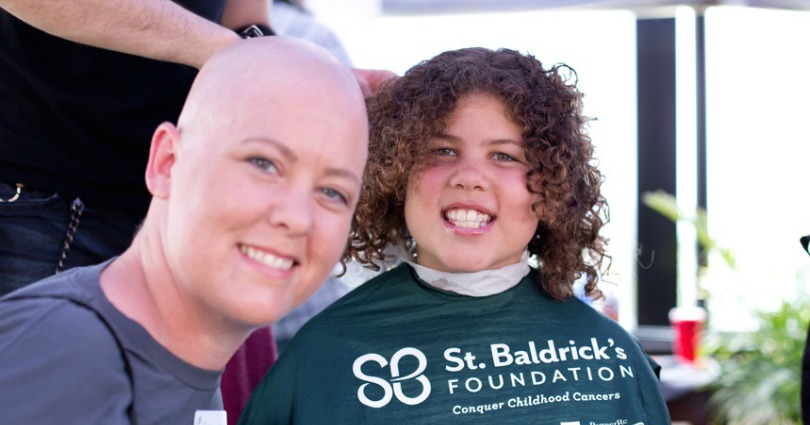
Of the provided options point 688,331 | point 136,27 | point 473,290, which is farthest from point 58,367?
point 688,331

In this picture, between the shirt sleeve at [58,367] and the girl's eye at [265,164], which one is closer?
the shirt sleeve at [58,367]

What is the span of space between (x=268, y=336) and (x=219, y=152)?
1207mm

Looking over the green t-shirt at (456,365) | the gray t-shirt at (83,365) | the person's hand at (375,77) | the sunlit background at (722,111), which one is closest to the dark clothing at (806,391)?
the green t-shirt at (456,365)

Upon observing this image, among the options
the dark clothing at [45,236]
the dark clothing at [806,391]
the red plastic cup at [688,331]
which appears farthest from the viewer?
the red plastic cup at [688,331]

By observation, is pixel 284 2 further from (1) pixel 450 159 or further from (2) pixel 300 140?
(2) pixel 300 140

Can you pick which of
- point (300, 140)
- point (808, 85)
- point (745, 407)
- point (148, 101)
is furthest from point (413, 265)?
point (808, 85)

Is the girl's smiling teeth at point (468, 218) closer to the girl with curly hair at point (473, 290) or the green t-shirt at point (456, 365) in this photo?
the girl with curly hair at point (473, 290)

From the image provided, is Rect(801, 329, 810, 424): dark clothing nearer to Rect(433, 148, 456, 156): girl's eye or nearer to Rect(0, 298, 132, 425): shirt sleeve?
Rect(433, 148, 456, 156): girl's eye

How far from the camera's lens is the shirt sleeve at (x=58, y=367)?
1180 mm

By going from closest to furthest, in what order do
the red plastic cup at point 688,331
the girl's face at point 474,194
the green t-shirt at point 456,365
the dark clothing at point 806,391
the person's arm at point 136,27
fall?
the person's arm at point 136,27
the green t-shirt at point 456,365
the girl's face at point 474,194
the dark clothing at point 806,391
the red plastic cup at point 688,331

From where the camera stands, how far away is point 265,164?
131cm

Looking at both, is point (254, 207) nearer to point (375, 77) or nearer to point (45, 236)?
point (45, 236)

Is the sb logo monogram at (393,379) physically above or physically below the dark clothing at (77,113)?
below

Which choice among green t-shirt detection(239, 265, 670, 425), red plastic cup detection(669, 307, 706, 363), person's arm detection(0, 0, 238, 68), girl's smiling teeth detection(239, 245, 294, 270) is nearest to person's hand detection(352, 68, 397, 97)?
green t-shirt detection(239, 265, 670, 425)
